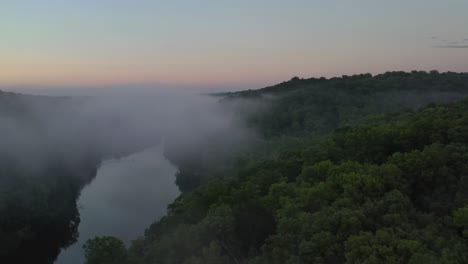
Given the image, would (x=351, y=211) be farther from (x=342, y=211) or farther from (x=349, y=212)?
(x=342, y=211)

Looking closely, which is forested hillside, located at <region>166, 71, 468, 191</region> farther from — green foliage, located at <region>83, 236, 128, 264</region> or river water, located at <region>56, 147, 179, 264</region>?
green foliage, located at <region>83, 236, 128, 264</region>

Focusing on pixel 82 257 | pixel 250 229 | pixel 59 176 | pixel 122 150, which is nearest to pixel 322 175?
pixel 250 229

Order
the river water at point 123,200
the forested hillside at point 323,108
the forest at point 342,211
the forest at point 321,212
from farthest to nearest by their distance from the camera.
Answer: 1. the forested hillside at point 323,108
2. the river water at point 123,200
3. the forest at point 321,212
4. the forest at point 342,211

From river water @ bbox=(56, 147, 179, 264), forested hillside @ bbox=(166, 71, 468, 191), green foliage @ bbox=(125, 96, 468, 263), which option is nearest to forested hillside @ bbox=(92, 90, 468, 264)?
green foliage @ bbox=(125, 96, 468, 263)

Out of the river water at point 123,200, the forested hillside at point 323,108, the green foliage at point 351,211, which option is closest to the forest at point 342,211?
the green foliage at point 351,211

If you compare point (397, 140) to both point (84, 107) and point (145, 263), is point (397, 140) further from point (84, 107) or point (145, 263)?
point (84, 107)

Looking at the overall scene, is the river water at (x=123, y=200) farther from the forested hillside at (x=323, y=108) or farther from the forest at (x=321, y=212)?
the forested hillside at (x=323, y=108)

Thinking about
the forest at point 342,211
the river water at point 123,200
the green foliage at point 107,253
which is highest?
the forest at point 342,211

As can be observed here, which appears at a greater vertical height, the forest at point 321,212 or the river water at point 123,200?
the forest at point 321,212
